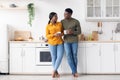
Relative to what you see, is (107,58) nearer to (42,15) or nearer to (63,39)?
(63,39)

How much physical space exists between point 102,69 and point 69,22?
139 centimetres

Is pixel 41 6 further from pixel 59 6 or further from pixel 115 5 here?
pixel 115 5

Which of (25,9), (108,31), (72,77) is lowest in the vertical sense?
(72,77)

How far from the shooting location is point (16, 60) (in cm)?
749

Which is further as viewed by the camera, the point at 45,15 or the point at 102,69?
the point at 45,15

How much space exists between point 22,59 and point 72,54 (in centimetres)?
122

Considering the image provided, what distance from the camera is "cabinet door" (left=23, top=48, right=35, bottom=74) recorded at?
747 centimetres

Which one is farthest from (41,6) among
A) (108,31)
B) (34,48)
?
(108,31)

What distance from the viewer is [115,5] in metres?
7.79

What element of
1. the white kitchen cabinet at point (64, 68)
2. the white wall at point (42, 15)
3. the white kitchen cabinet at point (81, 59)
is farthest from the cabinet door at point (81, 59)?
the white wall at point (42, 15)

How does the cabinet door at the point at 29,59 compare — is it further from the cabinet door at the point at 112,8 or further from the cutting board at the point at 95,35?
the cabinet door at the point at 112,8

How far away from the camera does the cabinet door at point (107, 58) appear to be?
7426mm

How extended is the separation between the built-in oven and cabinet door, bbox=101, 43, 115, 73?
49.8 inches

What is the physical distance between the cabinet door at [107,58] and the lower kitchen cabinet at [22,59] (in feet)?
5.47
